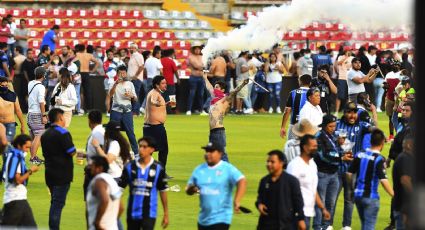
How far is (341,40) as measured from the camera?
44.3 meters

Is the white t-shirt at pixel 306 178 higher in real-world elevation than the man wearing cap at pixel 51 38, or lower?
lower

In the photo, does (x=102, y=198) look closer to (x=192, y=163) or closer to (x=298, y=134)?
(x=298, y=134)

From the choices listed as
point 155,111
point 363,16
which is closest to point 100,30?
point 363,16

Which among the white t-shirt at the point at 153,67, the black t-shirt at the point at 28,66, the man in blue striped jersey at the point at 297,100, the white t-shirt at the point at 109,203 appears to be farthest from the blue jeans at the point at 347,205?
the black t-shirt at the point at 28,66

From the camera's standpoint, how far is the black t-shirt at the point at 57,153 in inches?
495

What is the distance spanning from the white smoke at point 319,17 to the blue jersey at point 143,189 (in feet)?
60.2

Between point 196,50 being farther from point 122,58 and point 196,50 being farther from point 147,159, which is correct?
point 147,159

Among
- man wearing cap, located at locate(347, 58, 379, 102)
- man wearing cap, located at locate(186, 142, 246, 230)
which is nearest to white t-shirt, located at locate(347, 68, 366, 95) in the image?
man wearing cap, located at locate(347, 58, 379, 102)

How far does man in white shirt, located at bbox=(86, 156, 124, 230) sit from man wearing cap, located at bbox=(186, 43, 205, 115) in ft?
71.8

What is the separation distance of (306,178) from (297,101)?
6.25 meters

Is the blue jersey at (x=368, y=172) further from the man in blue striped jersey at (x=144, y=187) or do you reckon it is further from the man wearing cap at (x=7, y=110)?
the man wearing cap at (x=7, y=110)

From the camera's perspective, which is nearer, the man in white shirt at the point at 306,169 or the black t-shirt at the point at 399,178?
the black t-shirt at the point at 399,178

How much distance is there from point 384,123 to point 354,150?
56.4ft

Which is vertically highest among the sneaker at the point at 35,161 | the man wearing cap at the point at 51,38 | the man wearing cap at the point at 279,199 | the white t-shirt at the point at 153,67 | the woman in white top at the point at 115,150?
the man wearing cap at the point at 51,38
